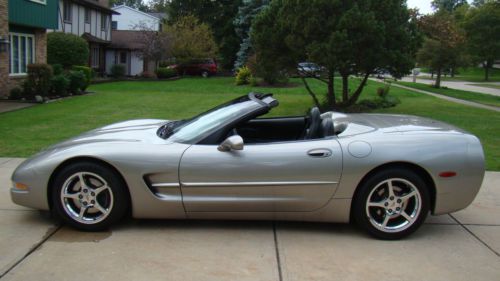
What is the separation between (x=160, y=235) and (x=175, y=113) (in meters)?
10.6

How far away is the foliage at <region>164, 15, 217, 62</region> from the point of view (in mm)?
38094

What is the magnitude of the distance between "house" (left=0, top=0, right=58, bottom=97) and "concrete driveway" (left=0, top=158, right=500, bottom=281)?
1420cm

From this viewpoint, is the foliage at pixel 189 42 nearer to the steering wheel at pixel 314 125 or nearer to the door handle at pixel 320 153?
the steering wheel at pixel 314 125

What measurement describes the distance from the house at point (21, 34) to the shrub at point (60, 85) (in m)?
1.50

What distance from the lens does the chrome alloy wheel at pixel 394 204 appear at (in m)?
4.43

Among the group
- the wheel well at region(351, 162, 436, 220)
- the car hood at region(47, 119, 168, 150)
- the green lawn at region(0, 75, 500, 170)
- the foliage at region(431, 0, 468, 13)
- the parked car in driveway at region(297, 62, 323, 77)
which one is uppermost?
the foliage at region(431, 0, 468, 13)

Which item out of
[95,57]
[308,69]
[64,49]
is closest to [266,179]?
[308,69]

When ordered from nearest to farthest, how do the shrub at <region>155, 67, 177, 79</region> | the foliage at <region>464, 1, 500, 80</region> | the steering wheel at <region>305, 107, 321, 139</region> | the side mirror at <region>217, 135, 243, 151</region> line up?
the side mirror at <region>217, 135, 243, 151</region>
the steering wheel at <region>305, 107, 321, 139</region>
the shrub at <region>155, 67, 177, 79</region>
the foliage at <region>464, 1, 500, 80</region>

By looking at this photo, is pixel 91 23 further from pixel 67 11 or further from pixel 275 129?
pixel 275 129

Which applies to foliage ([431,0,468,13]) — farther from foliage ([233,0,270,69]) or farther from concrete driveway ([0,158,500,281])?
concrete driveway ([0,158,500,281])

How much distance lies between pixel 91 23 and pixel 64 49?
33.0 ft

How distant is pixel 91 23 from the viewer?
3697 cm

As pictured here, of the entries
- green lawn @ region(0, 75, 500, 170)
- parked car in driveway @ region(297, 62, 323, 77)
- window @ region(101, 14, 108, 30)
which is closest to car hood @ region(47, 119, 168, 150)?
green lawn @ region(0, 75, 500, 170)

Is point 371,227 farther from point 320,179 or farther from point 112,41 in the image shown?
point 112,41
